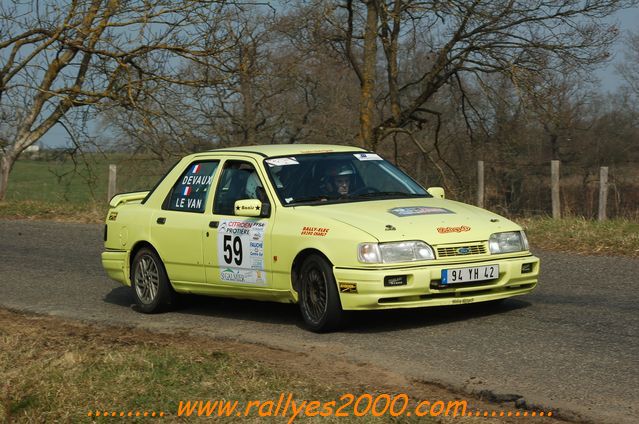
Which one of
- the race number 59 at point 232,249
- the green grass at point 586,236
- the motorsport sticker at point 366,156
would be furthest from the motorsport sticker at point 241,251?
the green grass at point 586,236

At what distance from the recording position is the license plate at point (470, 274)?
7.79 meters

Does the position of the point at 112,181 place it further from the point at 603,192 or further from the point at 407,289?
the point at 407,289

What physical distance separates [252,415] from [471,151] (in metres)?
22.0

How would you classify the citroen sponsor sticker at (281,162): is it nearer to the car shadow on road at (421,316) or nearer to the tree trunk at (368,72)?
the car shadow on road at (421,316)

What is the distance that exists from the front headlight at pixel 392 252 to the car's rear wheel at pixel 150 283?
254cm

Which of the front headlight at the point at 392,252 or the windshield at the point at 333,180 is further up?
the windshield at the point at 333,180

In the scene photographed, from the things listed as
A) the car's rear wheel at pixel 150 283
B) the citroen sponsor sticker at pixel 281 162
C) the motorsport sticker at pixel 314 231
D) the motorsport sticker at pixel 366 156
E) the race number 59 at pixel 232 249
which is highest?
the motorsport sticker at pixel 366 156

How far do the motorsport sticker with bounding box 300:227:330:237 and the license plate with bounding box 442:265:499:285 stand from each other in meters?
0.96

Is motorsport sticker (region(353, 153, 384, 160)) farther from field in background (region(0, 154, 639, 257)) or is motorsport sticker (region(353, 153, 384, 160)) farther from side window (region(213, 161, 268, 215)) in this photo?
field in background (region(0, 154, 639, 257))

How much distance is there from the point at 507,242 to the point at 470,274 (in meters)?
0.54

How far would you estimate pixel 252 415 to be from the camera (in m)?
5.65

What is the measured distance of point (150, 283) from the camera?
9.74 meters

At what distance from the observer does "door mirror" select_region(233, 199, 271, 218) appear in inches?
335

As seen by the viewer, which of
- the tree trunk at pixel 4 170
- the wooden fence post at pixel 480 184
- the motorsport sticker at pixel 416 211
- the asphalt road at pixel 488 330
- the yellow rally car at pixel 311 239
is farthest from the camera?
the tree trunk at pixel 4 170
